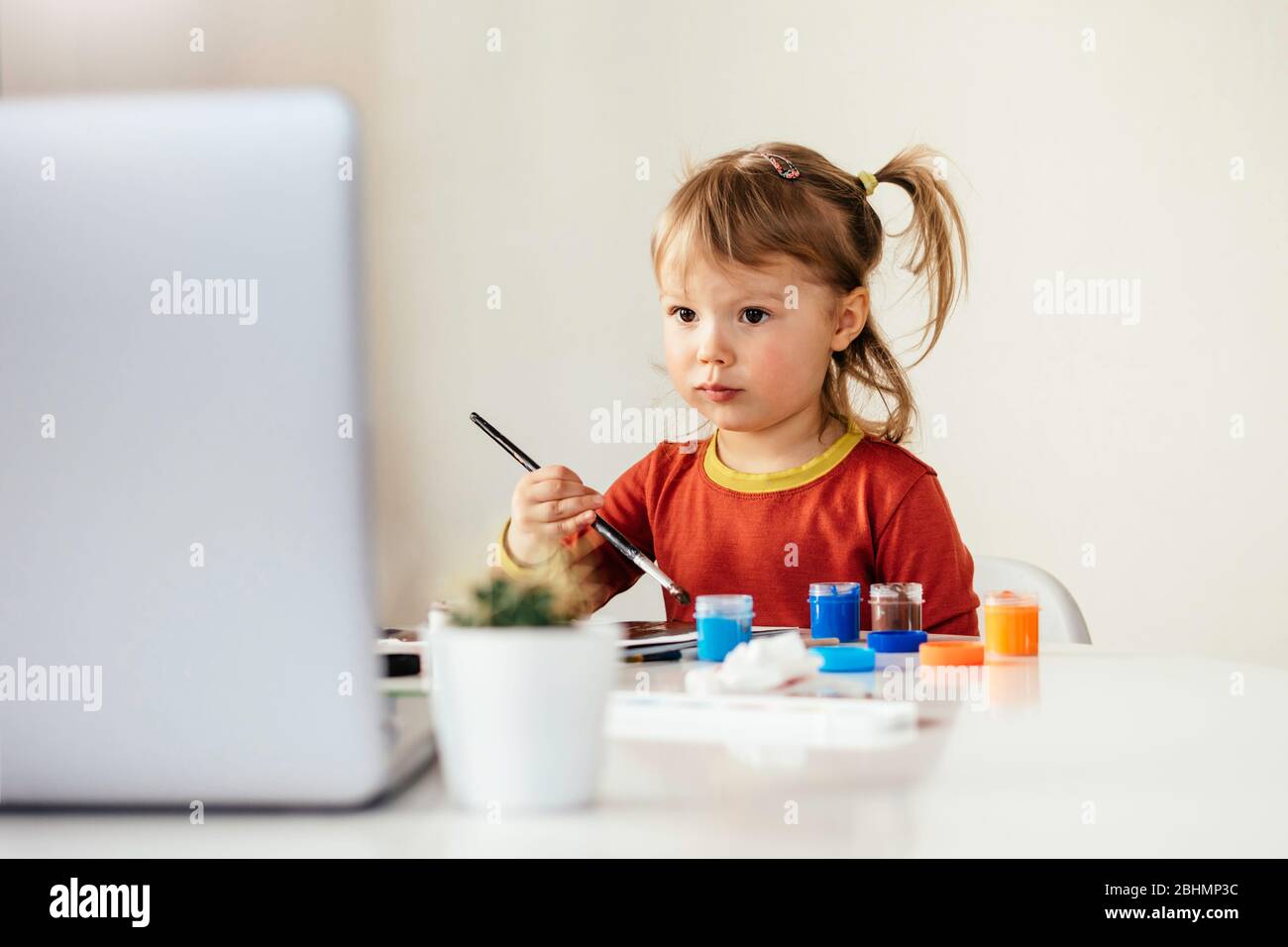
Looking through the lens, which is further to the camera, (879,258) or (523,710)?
(879,258)

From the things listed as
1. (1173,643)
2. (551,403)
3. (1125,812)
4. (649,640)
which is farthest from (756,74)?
(1125,812)

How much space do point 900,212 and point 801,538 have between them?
136 cm

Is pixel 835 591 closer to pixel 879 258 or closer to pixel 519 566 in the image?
pixel 519 566

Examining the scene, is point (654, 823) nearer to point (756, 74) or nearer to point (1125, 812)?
point (1125, 812)

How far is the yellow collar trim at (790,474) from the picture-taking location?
146 centimetres

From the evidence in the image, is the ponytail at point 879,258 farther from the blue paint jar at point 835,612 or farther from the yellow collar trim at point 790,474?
the blue paint jar at point 835,612

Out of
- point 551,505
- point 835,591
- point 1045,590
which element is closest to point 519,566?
point 551,505

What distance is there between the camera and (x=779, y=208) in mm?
1426

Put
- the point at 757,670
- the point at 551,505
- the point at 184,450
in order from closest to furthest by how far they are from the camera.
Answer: the point at 184,450 → the point at 757,670 → the point at 551,505

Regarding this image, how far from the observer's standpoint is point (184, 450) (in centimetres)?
40

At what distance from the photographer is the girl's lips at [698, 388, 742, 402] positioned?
4.67 ft

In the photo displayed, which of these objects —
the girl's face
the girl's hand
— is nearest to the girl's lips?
the girl's face

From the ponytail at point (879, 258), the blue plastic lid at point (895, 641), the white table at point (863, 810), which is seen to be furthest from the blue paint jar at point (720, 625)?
the ponytail at point (879, 258)

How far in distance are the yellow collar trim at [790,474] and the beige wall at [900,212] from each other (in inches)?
44.6
